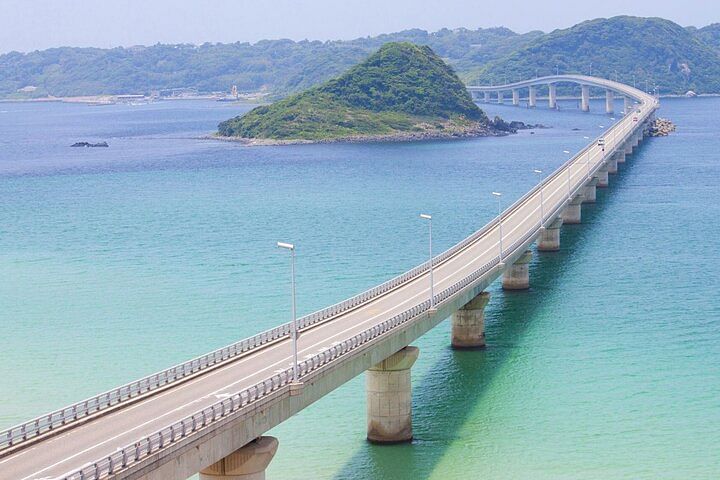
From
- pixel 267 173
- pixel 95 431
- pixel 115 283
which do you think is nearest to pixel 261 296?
pixel 115 283

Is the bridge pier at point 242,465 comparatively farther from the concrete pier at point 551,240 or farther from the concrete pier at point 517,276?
the concrete pier at point 551,240

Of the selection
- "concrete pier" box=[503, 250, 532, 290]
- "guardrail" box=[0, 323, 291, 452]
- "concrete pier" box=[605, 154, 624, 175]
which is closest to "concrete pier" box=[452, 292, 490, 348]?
"concrete pier" box=[503, 250, 532, 290]

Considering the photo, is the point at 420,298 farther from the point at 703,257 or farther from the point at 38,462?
the point at 703,257

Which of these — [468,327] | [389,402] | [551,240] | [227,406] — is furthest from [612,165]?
[227,406]

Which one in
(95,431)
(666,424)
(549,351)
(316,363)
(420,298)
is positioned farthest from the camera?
(549,351)

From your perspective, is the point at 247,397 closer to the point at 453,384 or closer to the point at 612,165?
the point at 453,384

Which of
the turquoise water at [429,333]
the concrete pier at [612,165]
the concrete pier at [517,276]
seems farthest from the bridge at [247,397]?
the concrete pier at [612,165]
